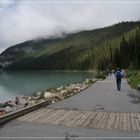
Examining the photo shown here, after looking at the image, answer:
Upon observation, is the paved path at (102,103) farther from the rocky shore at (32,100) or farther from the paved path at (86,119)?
the paved path at (86,119)

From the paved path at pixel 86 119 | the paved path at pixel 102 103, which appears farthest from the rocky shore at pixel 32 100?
the paved path at pixel 86 119

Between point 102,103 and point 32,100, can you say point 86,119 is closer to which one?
point 102,103

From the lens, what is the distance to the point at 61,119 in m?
15.0

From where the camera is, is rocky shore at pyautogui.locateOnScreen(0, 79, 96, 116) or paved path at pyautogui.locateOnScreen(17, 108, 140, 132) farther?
rocky shore at pyautogui.locateOnScreen(0, 79, 96, 116)

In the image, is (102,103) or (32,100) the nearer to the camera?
(102,103)

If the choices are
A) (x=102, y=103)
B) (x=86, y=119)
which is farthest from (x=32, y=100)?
(x=86, y=119)

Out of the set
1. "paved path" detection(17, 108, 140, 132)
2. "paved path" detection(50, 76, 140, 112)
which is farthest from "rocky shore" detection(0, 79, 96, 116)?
"paved path" detection(17, 108, 140, 132)

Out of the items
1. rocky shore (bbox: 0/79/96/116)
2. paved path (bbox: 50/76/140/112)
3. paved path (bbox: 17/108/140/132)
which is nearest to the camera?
paved path (bbox: 17/108/140/132)

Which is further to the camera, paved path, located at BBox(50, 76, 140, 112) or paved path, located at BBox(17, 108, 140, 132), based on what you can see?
paved path, located at BBox(50, 76, 140, 112)

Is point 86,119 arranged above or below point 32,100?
above

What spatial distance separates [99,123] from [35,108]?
15.5 ft

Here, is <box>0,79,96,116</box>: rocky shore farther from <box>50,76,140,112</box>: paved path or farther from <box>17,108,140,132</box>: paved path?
<box>17,108,140,132</box>: paved path

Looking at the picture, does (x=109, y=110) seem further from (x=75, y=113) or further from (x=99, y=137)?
(x=99, y=137)

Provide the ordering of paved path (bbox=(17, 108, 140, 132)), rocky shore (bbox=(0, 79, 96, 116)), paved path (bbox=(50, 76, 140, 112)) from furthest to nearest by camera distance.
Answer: rocky shore (bbox=(0, 79, 96, 116)) < paved path (bbox=(50, 76, 140, 112)) < paved path (bbox=(17, 108, 140, 132))
